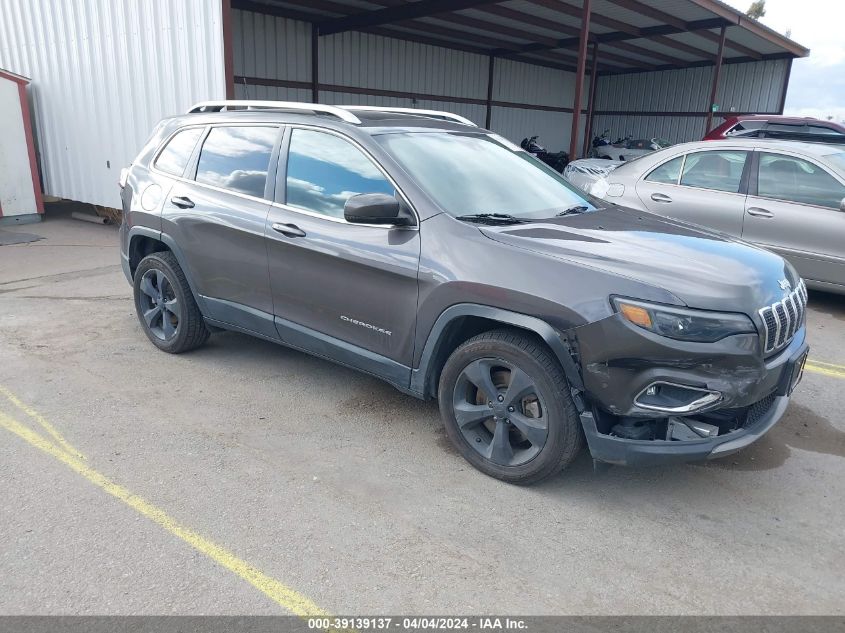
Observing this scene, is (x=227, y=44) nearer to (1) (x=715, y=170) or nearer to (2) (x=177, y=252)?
(2) (x=177, y=252)

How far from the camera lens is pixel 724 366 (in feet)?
9.20

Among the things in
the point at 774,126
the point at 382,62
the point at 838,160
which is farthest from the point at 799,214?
the point at 382,62

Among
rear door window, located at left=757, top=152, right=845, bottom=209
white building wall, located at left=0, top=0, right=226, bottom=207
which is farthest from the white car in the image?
white building wall, located at left=0, top=0, right=226, bottom=207

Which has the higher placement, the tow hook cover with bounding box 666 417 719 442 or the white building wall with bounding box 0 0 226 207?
the white building wall with bounding box 0 0 226 207

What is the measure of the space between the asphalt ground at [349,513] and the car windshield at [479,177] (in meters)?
1.35

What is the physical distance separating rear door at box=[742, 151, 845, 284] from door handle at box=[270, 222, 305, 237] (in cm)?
468

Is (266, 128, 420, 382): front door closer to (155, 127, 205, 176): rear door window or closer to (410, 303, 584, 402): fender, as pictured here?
(410, 303, 584, 402): fender

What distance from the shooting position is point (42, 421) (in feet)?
12.7

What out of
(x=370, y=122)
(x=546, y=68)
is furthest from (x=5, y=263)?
(x=546, y=68)

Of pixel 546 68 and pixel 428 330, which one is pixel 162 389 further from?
pixel 546 68

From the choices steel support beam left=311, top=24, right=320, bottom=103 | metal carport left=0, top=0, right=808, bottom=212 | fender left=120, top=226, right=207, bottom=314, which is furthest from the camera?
steel support beam left=311, top=24, right=320, bottom=103

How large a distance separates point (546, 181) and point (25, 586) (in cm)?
348

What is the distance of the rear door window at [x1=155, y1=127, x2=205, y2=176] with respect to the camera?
473 centimetres

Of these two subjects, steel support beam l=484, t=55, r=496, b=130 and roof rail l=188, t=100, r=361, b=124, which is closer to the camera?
roof rail l=188, t=100, r=361, b=124
